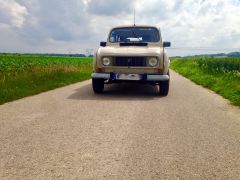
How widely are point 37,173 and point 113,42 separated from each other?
25.9 ft

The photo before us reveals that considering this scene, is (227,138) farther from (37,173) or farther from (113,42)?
(113,42)

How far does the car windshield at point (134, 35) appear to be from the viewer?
34.1 ft

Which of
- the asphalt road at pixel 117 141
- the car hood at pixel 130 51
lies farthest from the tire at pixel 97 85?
the asphalt road at pixel 117 141

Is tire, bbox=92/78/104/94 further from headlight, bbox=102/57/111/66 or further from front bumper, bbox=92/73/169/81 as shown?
headlight, bbox=102/57/111/66

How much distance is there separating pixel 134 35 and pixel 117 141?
6.82 m

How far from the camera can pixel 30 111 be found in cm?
642

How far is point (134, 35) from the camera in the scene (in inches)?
416

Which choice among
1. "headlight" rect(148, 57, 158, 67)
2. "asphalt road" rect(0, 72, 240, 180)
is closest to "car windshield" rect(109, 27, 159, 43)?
"headlight" rect(148, 57, 158, 67)

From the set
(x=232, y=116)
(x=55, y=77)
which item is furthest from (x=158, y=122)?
(x=55, y=77)

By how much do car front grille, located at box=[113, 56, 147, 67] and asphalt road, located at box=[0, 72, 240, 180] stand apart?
197 centimetres

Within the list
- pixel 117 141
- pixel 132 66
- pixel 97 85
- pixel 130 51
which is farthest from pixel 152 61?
pixel 117 141

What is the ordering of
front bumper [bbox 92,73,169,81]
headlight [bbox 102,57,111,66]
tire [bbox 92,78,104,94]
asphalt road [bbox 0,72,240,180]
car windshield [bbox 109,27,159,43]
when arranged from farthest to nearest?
car windshield [bbox 109,27,159,43] < tire [bbox 92,78,104,94] < headlight [bbox 102,57,111,66] < front bumper [bbox 92,73,169,81] < asphalt road [bbox 0,72,240,180]

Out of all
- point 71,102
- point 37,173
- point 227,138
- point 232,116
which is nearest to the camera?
point 37,173

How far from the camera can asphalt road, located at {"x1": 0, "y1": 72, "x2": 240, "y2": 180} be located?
321 centimetres
